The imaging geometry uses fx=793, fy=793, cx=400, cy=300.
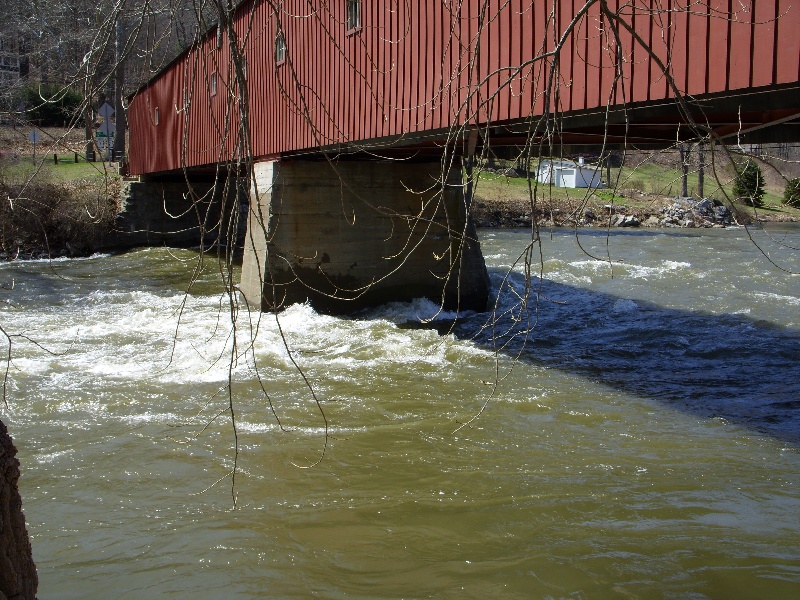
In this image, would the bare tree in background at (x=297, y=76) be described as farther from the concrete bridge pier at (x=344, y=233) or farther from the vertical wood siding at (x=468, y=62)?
the concrete bridge pier at (x=344, y=233)

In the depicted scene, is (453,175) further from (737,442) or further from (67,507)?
(67,507)

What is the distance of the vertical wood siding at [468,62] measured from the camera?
3666 millimetres

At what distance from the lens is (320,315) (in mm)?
12375

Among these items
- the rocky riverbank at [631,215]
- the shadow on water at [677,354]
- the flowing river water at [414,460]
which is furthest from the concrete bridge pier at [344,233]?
the rocky riverbank at [631,215]

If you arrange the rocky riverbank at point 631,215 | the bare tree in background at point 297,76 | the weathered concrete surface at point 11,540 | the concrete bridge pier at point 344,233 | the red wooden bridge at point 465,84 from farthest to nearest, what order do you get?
Result: the rocky riverbank at point 631,215 → the concrete bridge pier at point 344,233 → the red wooden bridge at point 465,84 → the weathered concrete surface at point 11,540 → the bare tree in background at point 297,76

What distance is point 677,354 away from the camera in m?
10.1

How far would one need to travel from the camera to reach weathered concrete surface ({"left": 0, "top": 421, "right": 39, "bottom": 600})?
2.63 metres

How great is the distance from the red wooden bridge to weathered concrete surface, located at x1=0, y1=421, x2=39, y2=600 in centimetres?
109

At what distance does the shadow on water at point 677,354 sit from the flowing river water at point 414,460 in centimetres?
5

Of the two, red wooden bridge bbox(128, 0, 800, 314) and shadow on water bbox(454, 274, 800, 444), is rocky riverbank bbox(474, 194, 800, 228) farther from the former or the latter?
shadow on water bbox(454, 274, 800, 444)

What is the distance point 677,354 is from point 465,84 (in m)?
4.43

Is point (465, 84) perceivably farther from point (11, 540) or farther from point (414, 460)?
point (11, 540)

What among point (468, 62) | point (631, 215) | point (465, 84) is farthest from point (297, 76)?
point (631, 215)

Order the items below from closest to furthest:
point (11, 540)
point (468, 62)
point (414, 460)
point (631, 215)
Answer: point (11, 540) → point (468, 62) → point (414, 460) → point (631, 215)
